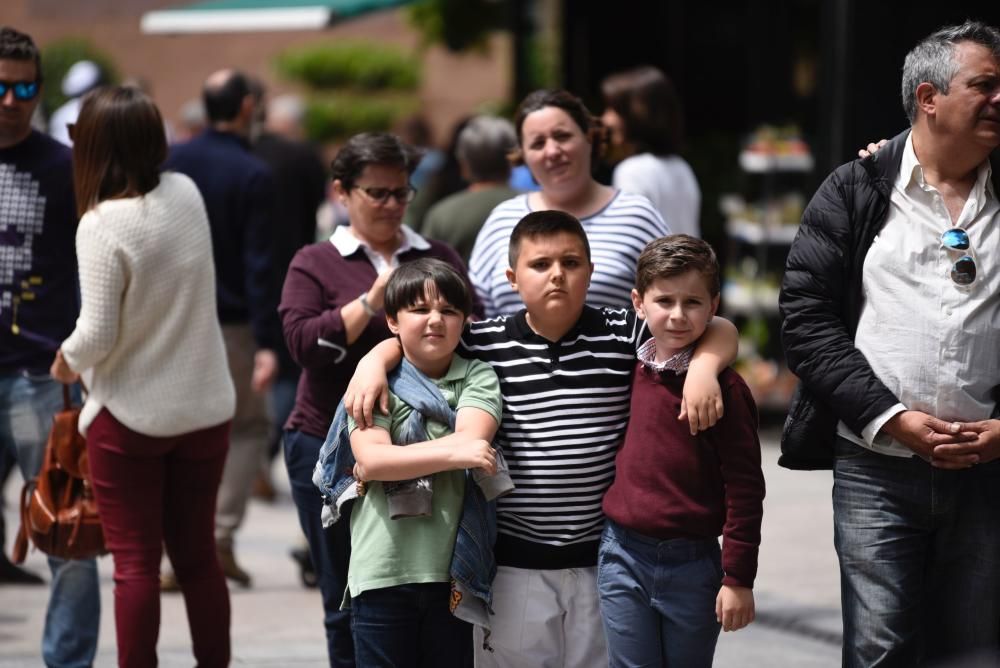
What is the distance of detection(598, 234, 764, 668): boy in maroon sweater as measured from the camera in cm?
366

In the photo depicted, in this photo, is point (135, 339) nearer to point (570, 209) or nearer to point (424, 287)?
point (424, 287)

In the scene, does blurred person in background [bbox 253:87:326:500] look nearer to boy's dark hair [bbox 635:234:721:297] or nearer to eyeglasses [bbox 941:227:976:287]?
boy's dark hair [bbox 635:234:721:297]

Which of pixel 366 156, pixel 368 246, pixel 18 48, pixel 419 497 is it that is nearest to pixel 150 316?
pixel 368 246

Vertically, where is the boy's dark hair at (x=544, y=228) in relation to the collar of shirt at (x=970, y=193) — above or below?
below

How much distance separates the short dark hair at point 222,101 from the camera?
22.0 ft

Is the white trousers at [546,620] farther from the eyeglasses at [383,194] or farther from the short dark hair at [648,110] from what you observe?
the short dark hair at [648,110]

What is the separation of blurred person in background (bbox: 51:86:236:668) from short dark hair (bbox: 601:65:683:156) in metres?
2.23

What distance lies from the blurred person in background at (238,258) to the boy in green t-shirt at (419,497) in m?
2.44

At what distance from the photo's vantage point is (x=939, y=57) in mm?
3668

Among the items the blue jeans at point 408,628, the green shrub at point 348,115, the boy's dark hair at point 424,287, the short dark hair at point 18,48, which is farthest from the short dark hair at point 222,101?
the green shrub at point 348,115

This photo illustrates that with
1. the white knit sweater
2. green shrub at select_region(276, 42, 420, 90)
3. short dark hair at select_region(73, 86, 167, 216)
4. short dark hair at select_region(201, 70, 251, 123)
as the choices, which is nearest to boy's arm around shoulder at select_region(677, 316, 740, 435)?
the white knit sweater

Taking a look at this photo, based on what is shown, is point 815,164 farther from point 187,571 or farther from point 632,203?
point 187,571

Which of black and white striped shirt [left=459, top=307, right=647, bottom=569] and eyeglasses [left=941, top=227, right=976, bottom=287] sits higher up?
eyeglasses [left=941, top=227, right=976, bottom=287]

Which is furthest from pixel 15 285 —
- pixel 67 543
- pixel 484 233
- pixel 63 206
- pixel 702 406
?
pixel 702 406
